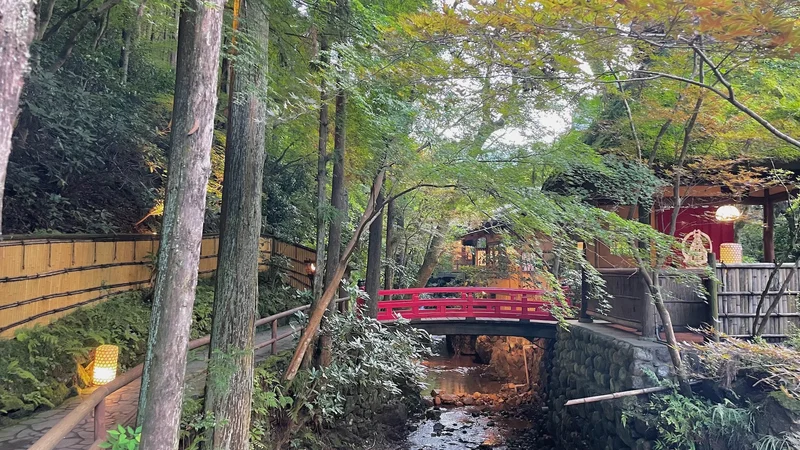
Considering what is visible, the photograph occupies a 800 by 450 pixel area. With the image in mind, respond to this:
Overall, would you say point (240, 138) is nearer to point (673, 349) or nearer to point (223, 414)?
point (223, 414)

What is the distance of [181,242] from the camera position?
2.70 m

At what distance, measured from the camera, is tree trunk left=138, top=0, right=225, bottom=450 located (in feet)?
8.55

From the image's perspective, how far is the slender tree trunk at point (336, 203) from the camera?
677 cm

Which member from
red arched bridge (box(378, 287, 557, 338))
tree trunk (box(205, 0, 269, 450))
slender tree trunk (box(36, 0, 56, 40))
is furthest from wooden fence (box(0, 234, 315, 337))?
red arched bridge (box(378, 287, 557, 338))

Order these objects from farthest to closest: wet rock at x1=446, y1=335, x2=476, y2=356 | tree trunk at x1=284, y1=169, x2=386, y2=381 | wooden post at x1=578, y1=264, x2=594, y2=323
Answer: wet rock at x1=446, y1=335, x2=476, y2=356 → wooden post at x1=578, y1=264, x2=594, y2=323 → tree trunk at x1=284, y1=169, x2=386, y2=381

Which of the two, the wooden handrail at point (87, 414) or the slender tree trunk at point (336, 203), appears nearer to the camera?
the wooden handrail at point (87, 414)

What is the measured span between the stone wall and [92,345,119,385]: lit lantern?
6620 mm

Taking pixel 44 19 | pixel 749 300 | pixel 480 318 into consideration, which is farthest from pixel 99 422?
pixel 480 318

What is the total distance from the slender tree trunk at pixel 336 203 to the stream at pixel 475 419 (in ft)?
9.46

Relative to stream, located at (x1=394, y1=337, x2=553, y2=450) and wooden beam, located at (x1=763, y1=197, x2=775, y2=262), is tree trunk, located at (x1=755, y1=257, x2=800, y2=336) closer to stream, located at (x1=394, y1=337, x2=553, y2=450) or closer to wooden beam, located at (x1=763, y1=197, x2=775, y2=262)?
wooden beam, located at (x1=763, y1=197, x2=775, y2=262)

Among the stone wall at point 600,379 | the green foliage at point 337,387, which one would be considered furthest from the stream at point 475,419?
the green foliage at point 337,387

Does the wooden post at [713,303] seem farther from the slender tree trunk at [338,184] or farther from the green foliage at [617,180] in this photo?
the slender tree trunk at [338,184]

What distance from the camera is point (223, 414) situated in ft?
13.9

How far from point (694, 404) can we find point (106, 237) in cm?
896
